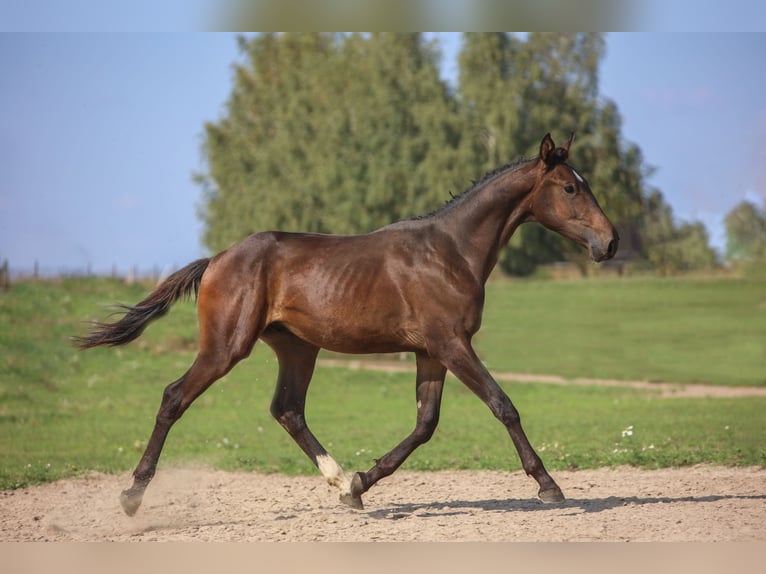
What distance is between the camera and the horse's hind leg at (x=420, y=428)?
7059 millimetres

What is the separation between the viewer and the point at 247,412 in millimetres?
15617

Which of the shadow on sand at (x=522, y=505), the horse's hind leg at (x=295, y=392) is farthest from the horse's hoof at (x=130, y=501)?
the shadow on sand at (x=522, y=505)

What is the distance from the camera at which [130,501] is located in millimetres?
7004

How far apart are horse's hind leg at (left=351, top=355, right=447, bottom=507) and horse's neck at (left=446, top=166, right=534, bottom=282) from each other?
78 cm

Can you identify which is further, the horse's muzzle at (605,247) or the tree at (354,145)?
the tree at (354,145)

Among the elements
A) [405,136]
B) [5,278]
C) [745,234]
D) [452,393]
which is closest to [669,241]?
[745,234]

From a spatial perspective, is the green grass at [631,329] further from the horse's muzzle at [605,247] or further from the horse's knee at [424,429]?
the horse's knee at [424,429]

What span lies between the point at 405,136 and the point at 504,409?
23.3 m

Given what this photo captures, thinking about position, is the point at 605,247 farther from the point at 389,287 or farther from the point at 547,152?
the point at 389,287

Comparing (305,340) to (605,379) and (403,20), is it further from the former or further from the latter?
(605,379)

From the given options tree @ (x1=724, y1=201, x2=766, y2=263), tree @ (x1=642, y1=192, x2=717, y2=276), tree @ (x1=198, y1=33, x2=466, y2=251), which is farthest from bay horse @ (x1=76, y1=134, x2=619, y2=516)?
tree @ (x1=642, y1=192, x2=717, y2=276)

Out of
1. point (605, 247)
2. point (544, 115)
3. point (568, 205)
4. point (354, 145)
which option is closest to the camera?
point (605, 247)

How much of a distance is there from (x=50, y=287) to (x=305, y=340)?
17.7 m

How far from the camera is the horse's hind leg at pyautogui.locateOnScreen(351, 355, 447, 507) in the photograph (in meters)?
7.06
